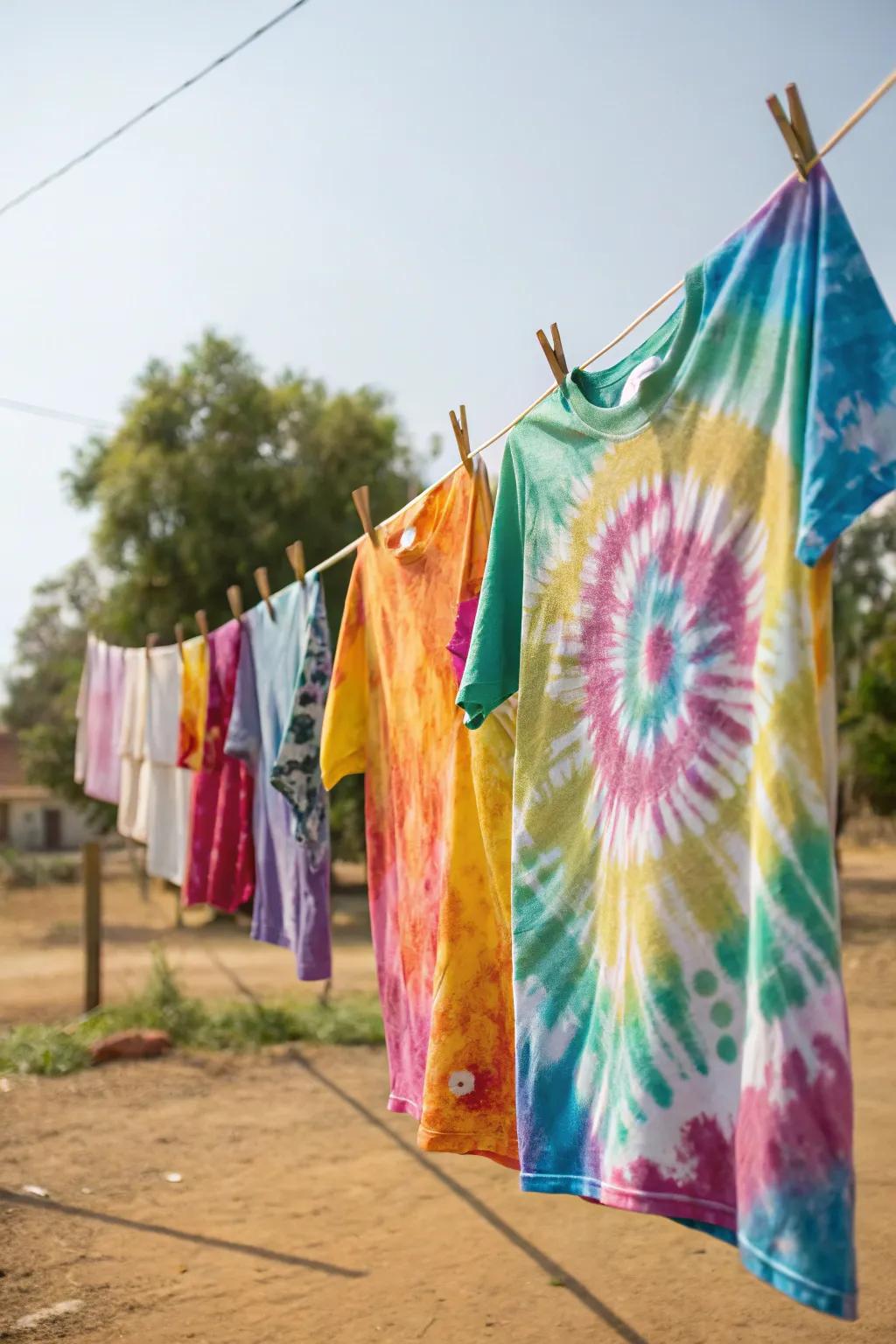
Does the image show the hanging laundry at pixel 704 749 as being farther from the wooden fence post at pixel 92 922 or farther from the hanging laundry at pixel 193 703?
the wooden fence post at pixel 92 922

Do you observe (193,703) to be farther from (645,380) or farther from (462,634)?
(645,380)

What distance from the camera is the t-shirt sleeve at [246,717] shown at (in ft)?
12.6

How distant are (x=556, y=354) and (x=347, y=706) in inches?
43.8

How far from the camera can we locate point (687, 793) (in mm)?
1633

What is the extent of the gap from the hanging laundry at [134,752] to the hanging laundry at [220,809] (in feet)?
4.14

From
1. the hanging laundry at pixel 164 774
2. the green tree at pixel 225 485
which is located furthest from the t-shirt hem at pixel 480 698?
the green tree at pixel 225 485

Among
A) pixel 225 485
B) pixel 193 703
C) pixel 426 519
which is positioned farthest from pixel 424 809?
pixel 225 485

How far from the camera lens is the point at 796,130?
1514 millimetres

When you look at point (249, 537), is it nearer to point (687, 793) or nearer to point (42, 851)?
point (687, 793)

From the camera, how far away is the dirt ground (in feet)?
11.2

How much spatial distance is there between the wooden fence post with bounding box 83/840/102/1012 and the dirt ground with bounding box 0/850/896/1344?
3.96 feet

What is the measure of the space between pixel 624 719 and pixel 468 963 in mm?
678

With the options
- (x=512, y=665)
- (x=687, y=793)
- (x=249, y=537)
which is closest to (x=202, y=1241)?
(x=512, y=665)

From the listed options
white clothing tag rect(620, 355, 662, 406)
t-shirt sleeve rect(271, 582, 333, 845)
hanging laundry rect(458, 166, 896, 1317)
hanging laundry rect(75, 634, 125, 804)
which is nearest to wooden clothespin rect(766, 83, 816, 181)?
hanging laundry rect(458, 166, 896, 1317)
